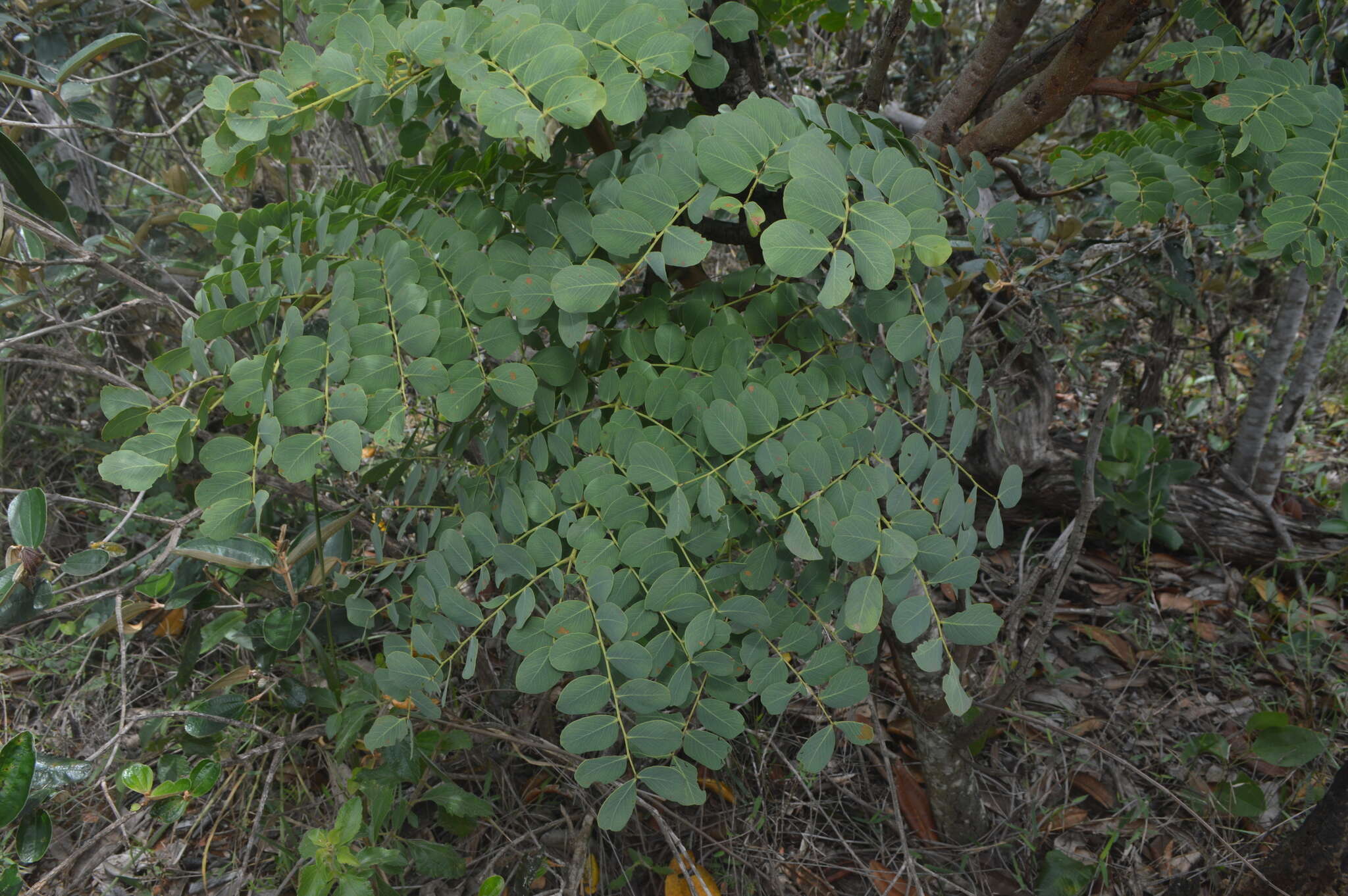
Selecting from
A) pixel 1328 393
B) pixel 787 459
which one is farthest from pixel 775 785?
pixel 1328 393

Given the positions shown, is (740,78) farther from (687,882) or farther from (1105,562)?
(1105,562)

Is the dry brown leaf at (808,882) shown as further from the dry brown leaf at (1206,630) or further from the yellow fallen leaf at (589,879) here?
the dry brown leaf at (1206,630)

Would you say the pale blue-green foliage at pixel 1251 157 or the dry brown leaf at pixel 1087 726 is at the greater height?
the pale blue-green foliage at pixel 1251 157

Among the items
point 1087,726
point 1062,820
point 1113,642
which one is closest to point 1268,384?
point 1113,642

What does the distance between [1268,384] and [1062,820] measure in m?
1.63

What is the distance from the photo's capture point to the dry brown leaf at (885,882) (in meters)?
1.68

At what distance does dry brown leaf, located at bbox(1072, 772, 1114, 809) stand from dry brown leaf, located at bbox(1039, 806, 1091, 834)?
0.25 feet

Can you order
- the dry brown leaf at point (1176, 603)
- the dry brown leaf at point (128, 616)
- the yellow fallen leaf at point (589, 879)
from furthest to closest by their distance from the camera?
the dry brown leaf at point (1176, 603), the yellow fallen leaf at point (589, 879), the dry brown leaf at point (128, 616)

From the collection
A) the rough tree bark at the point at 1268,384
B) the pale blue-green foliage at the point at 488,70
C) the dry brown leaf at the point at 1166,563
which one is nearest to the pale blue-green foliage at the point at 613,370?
the pale blue-green foliage at the point at 488,70

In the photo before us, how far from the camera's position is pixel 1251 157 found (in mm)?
→ 1245

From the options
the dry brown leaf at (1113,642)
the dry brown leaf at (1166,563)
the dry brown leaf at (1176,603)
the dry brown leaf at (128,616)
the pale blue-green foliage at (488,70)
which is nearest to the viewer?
the pale blue-green foliage at (488,70)

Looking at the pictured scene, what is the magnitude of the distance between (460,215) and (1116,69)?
3621 millimetres

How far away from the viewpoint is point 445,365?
1.15 metres

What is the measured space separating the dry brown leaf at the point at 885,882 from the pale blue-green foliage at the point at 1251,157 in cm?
131
